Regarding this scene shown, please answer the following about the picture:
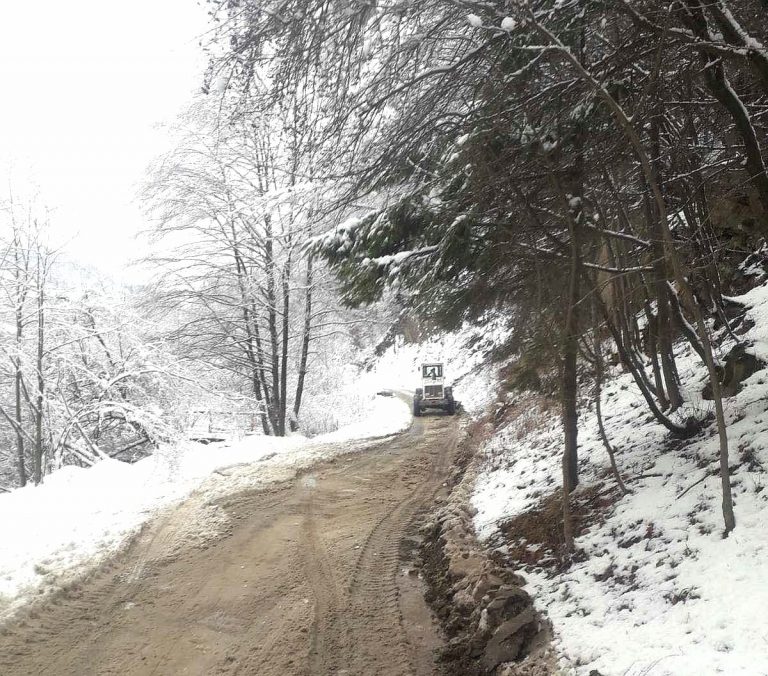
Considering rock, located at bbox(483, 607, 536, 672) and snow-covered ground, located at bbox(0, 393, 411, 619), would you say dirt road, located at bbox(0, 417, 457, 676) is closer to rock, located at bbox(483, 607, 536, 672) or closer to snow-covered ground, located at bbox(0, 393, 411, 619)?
snow-covered ground, located at bbox(0, 393, 411, 619)

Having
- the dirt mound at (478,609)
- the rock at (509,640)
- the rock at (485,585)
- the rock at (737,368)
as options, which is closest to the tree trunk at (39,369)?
the dirt mound at (478,609)

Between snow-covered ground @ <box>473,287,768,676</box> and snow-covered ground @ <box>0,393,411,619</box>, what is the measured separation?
15.9ft

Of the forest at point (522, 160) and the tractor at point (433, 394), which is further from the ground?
the forest at point (522, 160)

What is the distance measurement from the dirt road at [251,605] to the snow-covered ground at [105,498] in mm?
420

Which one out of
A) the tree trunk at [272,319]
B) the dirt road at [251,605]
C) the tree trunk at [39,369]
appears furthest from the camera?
the tree trunk at [272,319]

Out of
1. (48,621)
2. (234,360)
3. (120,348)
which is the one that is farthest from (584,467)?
(120,348)

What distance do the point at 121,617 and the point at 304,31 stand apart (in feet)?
18.4

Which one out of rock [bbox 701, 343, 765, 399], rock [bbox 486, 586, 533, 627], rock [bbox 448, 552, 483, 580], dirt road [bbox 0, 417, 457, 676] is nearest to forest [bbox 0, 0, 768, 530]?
rock [bbox 701, 343, 765, 399]

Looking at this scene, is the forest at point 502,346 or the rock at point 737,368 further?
the rock at point 737,368

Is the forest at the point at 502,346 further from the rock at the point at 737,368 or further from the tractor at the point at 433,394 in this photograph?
the tractor at the point at 433,394

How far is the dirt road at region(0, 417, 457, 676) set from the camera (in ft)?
15.7

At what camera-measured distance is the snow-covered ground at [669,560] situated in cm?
334

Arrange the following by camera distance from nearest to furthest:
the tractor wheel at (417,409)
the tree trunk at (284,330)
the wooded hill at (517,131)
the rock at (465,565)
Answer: the wooded hill at (517,131) < the rock at (465,565) < the tree trunk at (284,330) < the tractor wheel at (417,409)

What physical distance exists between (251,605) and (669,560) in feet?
12.9
